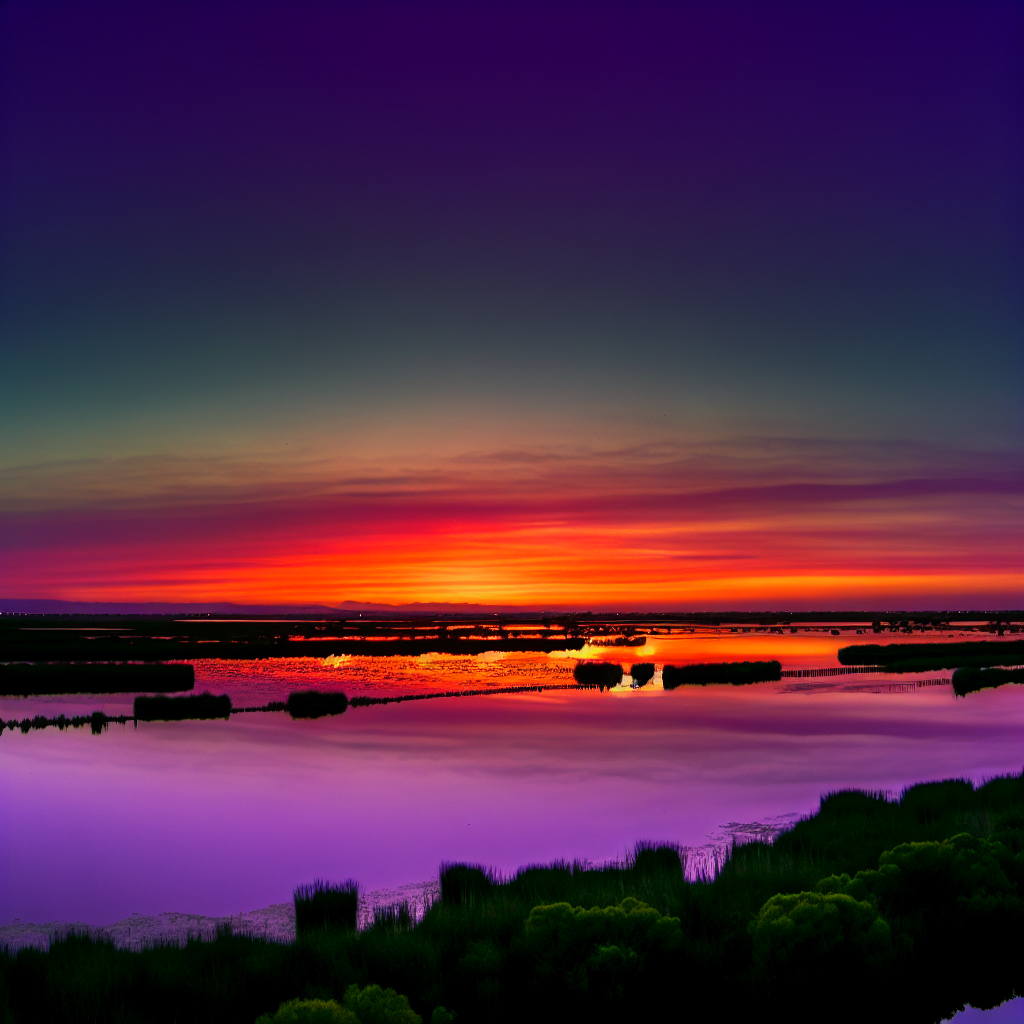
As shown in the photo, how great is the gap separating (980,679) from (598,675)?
63.6 feet

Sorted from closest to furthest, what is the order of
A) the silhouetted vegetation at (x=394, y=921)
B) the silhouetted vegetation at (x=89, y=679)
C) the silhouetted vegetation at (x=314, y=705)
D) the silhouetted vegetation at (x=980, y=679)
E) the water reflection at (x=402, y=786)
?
1. the silhouetted vegetation at (x=394, y=921)
2. the water reflection at (x=402, y=786)
3. the silhouetted vegetation at (x=314, y=705)
4. the silhouetted vegetation at (x=89, y=679)
5. the silhouetted vegetation at (x=980, y=679)

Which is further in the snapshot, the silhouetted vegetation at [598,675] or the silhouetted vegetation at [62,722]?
the silhouetted vegetation at [598,675]

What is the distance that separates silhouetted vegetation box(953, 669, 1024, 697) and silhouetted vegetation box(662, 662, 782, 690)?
29.1 feet

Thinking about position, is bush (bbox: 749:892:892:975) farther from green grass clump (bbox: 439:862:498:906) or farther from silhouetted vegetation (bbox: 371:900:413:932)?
green grass clump (bbox: 439:862:498:906)

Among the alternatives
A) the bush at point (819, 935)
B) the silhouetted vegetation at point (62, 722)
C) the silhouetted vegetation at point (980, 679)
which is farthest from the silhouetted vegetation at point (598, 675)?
the bush at point (819, 935)

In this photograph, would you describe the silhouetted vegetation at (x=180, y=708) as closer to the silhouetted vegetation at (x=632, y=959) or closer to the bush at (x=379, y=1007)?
the silhouetted vegetation at (x=632, y=959)

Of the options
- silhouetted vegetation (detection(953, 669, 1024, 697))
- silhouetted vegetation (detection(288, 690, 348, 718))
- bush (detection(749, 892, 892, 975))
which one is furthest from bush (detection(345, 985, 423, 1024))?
silhouetted vegetation (detection(953, 669, 1024, 697))

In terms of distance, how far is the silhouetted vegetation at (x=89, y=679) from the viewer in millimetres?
41656

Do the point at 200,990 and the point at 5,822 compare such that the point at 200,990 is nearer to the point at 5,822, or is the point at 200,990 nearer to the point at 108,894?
the point at 108,894

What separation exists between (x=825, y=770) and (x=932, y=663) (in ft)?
119

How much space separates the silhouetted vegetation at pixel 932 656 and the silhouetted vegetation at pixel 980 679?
5.48 meters

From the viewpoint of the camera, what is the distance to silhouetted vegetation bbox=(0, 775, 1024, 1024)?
27.5ft

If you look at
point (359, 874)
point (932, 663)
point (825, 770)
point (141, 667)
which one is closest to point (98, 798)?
point (359, 874)

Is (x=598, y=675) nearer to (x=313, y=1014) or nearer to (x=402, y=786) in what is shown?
(x=402, y=786)
